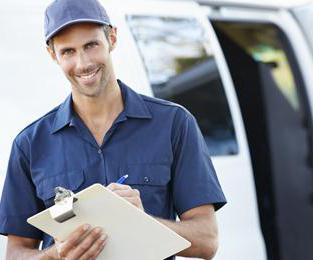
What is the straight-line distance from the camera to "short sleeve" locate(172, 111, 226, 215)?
241 cm

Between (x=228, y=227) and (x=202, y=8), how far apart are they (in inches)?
48.0

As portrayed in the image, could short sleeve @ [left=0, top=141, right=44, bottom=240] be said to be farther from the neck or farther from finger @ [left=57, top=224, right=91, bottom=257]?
finger @ [left=57, top=224, right=91, bottom=257]

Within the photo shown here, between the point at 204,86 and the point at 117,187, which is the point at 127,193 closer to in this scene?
the point at 117,187

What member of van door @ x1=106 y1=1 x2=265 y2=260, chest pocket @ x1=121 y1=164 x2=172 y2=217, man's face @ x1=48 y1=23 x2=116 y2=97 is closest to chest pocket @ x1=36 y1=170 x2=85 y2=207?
chest pocket @ x1=121 y1=164 x2=172 y2=217

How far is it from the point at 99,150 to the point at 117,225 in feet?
0.96

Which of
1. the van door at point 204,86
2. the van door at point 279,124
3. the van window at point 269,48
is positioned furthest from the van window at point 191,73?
the van window at point 269,48

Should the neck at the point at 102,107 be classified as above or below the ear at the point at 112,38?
below

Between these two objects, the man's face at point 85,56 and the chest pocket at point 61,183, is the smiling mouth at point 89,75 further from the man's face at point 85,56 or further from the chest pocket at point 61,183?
the chest pocket at point 61,183

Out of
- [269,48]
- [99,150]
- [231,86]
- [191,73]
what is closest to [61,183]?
[99,150]

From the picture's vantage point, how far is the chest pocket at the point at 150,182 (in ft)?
7.81

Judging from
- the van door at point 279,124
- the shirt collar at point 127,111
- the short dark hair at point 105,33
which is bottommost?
the van door at point 279,124

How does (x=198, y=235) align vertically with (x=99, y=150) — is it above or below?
below

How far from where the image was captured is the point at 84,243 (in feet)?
7.11

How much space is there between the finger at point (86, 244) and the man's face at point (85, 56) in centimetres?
40
